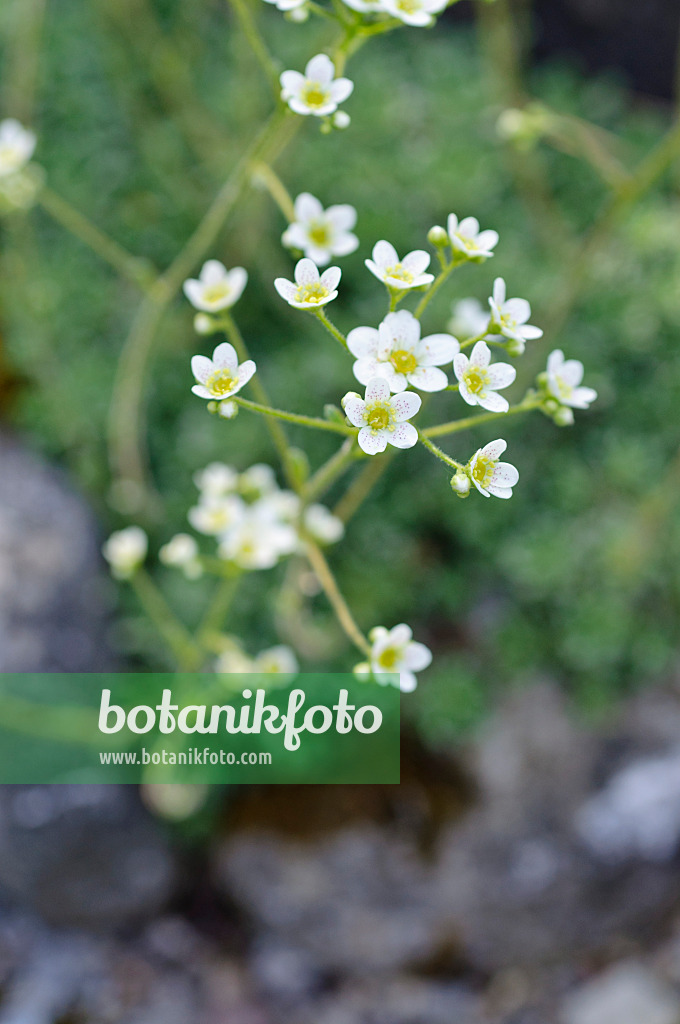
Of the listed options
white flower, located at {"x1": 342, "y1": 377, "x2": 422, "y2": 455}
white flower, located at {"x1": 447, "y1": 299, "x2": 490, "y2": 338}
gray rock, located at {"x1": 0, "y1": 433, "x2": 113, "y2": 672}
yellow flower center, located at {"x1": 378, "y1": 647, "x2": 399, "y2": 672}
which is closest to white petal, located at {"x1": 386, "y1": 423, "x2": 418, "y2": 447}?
white flower, located at {"x1": 342, "y1": 377, "x2": 422, "y2": 455}

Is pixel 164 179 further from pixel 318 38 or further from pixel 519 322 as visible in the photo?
pixel 519 322

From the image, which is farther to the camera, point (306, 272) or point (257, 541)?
point (257, 541)

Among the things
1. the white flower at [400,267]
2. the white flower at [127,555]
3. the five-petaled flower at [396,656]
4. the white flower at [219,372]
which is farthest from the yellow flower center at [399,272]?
the white flower at [127,555]

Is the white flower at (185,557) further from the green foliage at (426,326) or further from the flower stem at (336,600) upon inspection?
the green foliage at (426,326)

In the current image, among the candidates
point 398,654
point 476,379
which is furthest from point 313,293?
point 398,654

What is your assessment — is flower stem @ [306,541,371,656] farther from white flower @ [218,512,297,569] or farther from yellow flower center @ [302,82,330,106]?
yellow flower center @ [302,82,330,106]

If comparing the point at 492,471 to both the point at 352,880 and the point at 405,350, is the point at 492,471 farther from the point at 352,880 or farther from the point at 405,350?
the point at 352,880

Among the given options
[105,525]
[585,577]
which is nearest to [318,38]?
[105,525]
